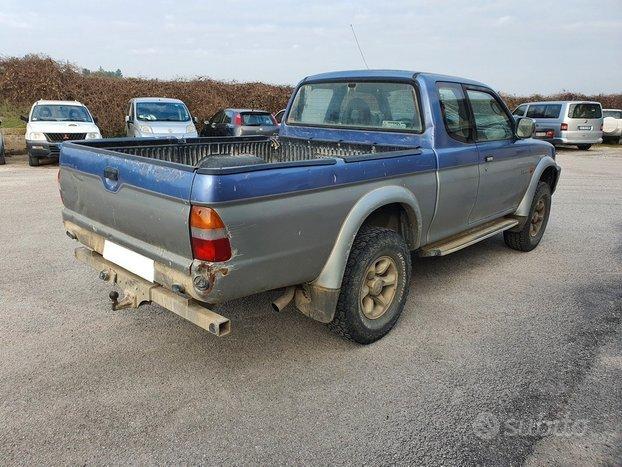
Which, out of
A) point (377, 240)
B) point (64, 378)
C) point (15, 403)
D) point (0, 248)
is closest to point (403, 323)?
point (377, 240)

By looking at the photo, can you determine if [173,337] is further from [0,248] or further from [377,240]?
[0,248]

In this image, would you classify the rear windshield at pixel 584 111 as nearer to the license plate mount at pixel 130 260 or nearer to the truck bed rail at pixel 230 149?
the truck bed rail at pixel 230 149

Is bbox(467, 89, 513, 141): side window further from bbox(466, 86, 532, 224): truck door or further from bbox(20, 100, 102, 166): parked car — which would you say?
bbox(20, 100, 102, 166): parked car

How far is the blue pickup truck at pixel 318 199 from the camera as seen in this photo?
2518mm

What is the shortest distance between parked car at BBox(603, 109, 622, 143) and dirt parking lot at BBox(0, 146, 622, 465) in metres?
21.4

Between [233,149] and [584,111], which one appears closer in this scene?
[233,149]

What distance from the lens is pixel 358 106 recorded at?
14.4ft

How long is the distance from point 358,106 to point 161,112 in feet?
34.9

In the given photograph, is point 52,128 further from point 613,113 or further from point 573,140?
point 613,113

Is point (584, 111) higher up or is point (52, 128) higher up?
point (584, 111)

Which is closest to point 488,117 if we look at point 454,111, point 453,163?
point 454,111

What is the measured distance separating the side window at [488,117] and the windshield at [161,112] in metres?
10.6

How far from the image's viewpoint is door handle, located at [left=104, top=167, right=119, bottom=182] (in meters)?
2.86

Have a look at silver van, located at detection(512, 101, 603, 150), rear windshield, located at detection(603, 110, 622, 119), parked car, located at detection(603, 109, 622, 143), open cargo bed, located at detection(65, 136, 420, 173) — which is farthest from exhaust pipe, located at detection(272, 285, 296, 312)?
rear windshield, located at detection(603, 110, 622, 119)
